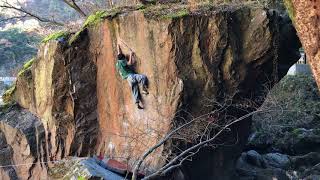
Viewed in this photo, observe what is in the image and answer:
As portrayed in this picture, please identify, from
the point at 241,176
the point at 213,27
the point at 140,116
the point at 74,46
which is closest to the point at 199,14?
the point at 213,27

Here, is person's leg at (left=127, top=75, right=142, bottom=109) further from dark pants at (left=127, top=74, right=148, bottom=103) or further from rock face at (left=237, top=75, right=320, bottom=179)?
rock face at (left=237, top=75, right=320, bottom=179)

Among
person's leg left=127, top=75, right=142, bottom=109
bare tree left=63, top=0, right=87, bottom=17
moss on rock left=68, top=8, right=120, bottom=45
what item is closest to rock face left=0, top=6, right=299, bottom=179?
Answer: moss on rock left=68, top=8, right=120, bottom=45

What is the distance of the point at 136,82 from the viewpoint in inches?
442

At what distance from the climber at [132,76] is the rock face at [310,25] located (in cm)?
593

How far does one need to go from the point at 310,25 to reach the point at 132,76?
6.26 metres

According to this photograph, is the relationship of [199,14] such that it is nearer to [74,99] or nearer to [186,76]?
[186,76]

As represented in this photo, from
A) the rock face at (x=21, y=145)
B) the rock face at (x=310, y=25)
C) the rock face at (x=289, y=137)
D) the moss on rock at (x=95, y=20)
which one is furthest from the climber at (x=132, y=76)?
the rock face at (x=289, y=137)

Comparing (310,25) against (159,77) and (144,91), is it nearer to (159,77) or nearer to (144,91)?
(159,77)

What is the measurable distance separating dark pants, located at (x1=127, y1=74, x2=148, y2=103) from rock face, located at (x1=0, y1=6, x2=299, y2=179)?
0.19 metres

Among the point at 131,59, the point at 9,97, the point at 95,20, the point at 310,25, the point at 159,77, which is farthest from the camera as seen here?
the point at 9,97

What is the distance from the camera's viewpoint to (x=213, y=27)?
10.9m

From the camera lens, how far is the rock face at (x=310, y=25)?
5430 millimetres

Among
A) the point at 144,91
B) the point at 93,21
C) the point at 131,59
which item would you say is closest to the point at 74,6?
the point at 93,21

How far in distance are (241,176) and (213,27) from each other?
21.4 feet
